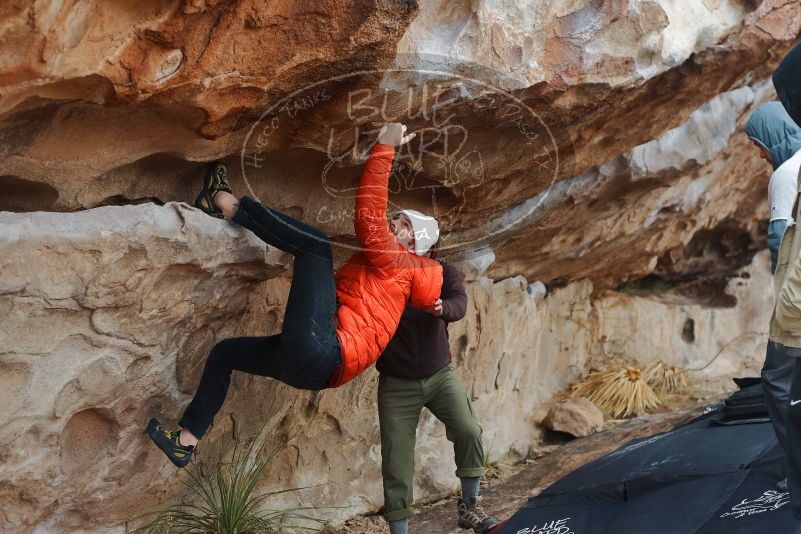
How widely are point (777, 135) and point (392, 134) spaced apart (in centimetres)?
163

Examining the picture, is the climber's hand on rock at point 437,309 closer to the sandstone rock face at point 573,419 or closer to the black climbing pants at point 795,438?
the black climbing pants at point 795,438

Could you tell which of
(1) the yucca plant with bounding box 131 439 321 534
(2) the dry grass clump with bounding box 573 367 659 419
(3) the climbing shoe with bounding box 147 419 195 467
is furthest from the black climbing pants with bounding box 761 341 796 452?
(2) the dry grass clump with bounding box 573 367 659 419

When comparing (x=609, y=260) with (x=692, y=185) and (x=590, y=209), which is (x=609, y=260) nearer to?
(x=692, y=185)

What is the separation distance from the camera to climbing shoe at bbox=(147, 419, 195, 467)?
10.8 feet

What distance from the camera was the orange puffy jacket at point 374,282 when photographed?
340cm

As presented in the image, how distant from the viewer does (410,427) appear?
3.92m

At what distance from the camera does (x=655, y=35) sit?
4172 millimetres

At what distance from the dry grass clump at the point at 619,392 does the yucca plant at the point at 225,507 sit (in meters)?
3.36

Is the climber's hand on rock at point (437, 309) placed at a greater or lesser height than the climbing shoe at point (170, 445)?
greater

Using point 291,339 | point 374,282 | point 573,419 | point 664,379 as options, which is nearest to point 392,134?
point 374,282

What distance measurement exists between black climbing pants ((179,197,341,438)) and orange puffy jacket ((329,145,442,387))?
0.30 feet

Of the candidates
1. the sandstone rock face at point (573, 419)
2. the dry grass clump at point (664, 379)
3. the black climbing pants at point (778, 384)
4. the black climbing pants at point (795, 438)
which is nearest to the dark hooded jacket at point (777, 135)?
the black climbing pants at point (778, 384)

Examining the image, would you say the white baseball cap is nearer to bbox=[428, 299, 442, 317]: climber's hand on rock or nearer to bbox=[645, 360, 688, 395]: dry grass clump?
bbox=[428, 299, 442, 317]: climber's hand on rock

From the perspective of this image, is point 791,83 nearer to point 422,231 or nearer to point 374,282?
point 422,231
